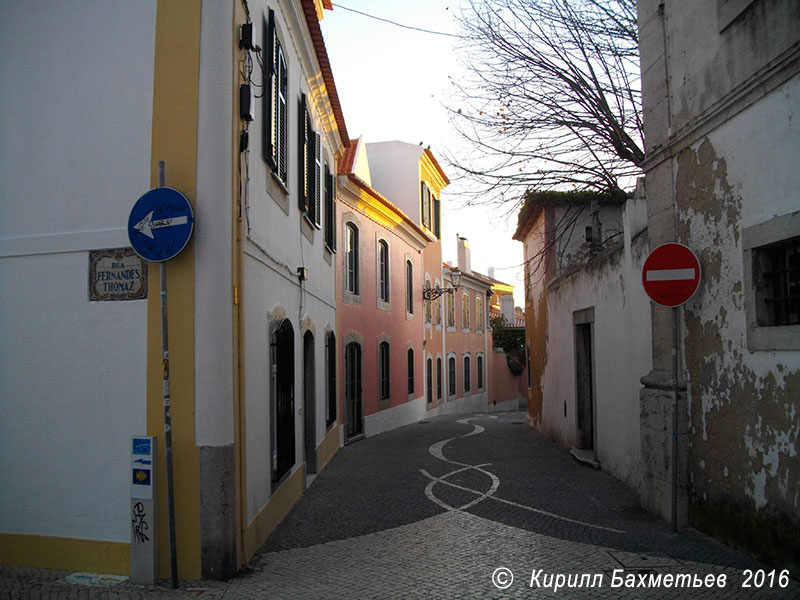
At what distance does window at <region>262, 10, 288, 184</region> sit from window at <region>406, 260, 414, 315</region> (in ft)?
47.2

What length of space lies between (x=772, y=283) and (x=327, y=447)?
8.53 m

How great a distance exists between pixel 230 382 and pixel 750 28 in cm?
527

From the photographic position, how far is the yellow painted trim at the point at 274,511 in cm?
604

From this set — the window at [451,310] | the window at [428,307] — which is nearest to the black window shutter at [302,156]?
the window at [428,307]

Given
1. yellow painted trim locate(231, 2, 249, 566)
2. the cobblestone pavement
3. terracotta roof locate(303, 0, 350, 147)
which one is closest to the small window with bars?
the cobblestone pavement

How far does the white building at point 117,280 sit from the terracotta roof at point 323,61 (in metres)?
2.98

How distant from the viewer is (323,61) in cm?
1066

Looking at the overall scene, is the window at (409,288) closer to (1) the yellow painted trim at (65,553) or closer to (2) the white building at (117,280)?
(2) the white building at (117,280)

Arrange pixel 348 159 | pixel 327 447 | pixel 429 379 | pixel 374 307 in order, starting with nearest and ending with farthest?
1. pixel 327 447
2. pixel 374 307
3. pixel 348 159
4. pixel 429 379

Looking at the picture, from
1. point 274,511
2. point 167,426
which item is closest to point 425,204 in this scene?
point 274,511

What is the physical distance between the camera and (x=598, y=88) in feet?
39.9

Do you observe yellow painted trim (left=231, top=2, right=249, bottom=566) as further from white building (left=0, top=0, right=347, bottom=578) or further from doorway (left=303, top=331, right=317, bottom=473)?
doorway (left=303, top=331, right=317, bottom=473)

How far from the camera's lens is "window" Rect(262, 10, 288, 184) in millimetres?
7051

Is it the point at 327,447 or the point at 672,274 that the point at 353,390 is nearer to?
the point at 327,447
